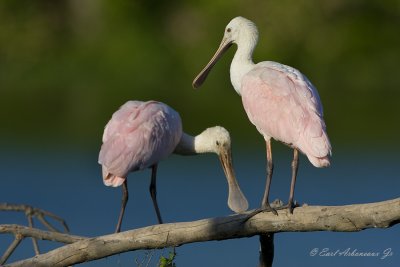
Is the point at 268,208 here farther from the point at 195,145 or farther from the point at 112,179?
the point at 195,145

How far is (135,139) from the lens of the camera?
8930mm

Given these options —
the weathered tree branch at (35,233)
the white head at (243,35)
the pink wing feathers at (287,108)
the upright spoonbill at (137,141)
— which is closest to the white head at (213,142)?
the upright spoonbill at (137,141)

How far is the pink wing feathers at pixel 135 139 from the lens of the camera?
8.77m

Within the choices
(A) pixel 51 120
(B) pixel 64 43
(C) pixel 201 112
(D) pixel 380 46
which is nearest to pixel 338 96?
Result: (D) pixel 380 46

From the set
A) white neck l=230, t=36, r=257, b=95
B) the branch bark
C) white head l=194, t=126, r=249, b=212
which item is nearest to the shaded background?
white head l=194, t=126, r=249, b=212

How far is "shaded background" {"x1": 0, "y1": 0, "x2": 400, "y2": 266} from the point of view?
51.9 ft

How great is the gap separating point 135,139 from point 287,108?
4.23ft

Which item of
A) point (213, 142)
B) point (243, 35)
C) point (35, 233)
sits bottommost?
point (35, 233)

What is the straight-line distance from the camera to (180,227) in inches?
285

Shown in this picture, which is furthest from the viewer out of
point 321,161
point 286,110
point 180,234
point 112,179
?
point 112,179

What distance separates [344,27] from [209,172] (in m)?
7.40

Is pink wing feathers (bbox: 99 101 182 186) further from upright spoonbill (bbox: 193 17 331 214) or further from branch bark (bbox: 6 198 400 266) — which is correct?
branch bark (bbox: 6 198 400 266)

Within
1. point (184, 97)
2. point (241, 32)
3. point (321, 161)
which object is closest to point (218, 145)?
point (241, 32)

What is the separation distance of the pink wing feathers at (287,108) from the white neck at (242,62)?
0.32 metres
